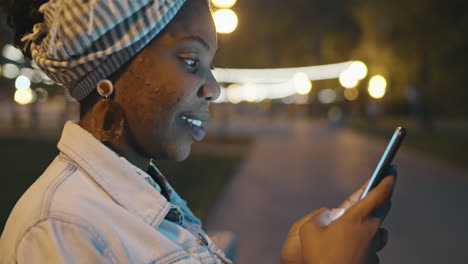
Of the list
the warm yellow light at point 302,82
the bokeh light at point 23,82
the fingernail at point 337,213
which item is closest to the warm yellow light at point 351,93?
the warm yellow light at point 302,82

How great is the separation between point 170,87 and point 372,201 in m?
0.60

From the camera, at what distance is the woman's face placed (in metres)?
1.23

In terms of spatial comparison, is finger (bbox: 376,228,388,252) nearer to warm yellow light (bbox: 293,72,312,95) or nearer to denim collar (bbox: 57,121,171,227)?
denim collar (bbox: 57,121,171,227)

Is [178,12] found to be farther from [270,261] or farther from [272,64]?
[272,64]

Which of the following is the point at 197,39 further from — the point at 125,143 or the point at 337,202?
the point at 337,202

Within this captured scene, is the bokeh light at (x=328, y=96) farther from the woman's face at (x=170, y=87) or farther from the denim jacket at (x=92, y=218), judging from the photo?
the denim jacket at (x=92, y=218)

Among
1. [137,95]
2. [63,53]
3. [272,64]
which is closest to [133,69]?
[137,95]

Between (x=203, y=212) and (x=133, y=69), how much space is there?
17.8ft

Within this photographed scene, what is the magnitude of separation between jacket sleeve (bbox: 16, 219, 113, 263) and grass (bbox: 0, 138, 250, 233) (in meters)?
4.38

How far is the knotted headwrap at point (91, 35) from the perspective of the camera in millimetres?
1105

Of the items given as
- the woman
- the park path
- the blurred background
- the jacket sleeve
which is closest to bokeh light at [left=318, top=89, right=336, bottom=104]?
the blurred background

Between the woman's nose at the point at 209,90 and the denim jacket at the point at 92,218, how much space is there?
294 millimetres

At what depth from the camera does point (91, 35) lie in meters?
1.11

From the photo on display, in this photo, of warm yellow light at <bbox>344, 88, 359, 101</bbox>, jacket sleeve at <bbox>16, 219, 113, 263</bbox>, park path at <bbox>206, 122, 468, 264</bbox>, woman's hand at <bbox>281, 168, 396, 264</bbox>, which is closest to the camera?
jacket sleeve at <bbox>16, 219, 113, 263</bbox>
